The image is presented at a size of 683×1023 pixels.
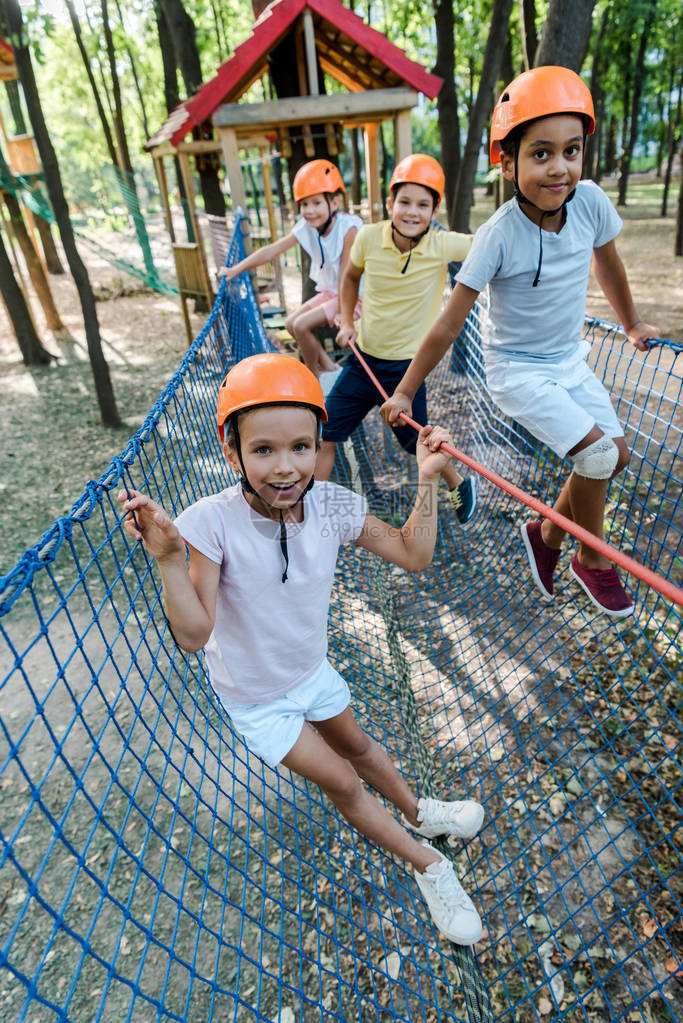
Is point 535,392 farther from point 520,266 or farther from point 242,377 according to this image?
point 242,377

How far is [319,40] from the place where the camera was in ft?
18.5

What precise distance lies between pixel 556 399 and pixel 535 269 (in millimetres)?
A: 431

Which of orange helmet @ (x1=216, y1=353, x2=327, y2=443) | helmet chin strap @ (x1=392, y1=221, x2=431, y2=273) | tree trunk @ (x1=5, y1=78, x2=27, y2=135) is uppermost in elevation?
tree trunk @ (x1=5, y1=78, x2=27, y2=135)

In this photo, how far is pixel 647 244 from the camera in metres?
11.8

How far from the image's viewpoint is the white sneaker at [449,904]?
1650mm

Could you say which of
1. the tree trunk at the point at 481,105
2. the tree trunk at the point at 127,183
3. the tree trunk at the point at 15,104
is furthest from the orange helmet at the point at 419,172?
the tree trunk at the point at 15,104

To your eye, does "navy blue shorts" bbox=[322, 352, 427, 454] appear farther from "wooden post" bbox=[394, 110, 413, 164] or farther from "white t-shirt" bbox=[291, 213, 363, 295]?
"wooden post" bbox=[394, 110, 413, 164]

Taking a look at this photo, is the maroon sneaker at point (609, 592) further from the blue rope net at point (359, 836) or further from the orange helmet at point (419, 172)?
the orange helmet at point (419, 172)

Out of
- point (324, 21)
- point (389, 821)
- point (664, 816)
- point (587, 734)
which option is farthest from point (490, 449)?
point (324, 21)

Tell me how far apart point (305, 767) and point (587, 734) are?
4.04ft

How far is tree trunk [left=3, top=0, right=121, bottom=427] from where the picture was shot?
14.5ft

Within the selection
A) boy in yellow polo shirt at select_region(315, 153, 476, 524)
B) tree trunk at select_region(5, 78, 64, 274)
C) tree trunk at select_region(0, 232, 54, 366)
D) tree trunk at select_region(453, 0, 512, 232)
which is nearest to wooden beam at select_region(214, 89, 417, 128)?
tree trunk at select_region(453, 0, 512, 232)

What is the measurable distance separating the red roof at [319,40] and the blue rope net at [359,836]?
306 centimetres

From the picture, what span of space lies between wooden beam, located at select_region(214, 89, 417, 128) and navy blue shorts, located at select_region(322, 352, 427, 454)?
9.54ft
